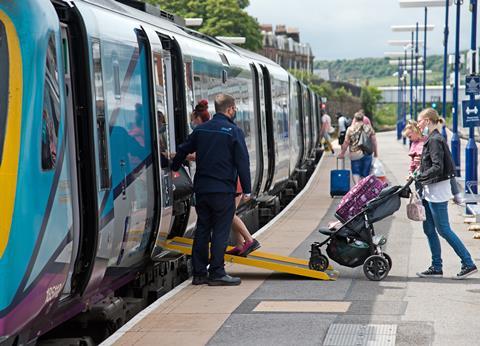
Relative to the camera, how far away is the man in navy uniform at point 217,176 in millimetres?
11148

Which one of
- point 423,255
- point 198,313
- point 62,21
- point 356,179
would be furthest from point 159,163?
point 356,179

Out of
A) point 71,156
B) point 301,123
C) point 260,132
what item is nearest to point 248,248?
point 71,156

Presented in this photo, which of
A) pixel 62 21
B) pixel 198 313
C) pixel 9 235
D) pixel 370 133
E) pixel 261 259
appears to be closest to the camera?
pixel 9 235

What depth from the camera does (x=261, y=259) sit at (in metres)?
12.2

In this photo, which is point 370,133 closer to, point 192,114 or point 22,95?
point 192,114

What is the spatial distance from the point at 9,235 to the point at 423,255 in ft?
26.8

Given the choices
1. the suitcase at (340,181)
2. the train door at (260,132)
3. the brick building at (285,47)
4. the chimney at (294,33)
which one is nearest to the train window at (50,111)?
the train door at (260,132)

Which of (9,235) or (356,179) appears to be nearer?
(9,235)

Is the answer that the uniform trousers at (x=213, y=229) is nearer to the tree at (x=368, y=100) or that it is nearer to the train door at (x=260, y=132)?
the train door at (x=260, y=132)

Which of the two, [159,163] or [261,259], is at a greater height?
[159,163]

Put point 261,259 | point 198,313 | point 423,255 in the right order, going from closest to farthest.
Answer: point 198,313 → point 261,259 → point 423,255

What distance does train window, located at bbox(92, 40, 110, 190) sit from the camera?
28.2 feet

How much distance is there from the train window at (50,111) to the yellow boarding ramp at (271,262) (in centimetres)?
444

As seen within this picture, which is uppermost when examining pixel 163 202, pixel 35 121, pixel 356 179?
pixel 35 121
